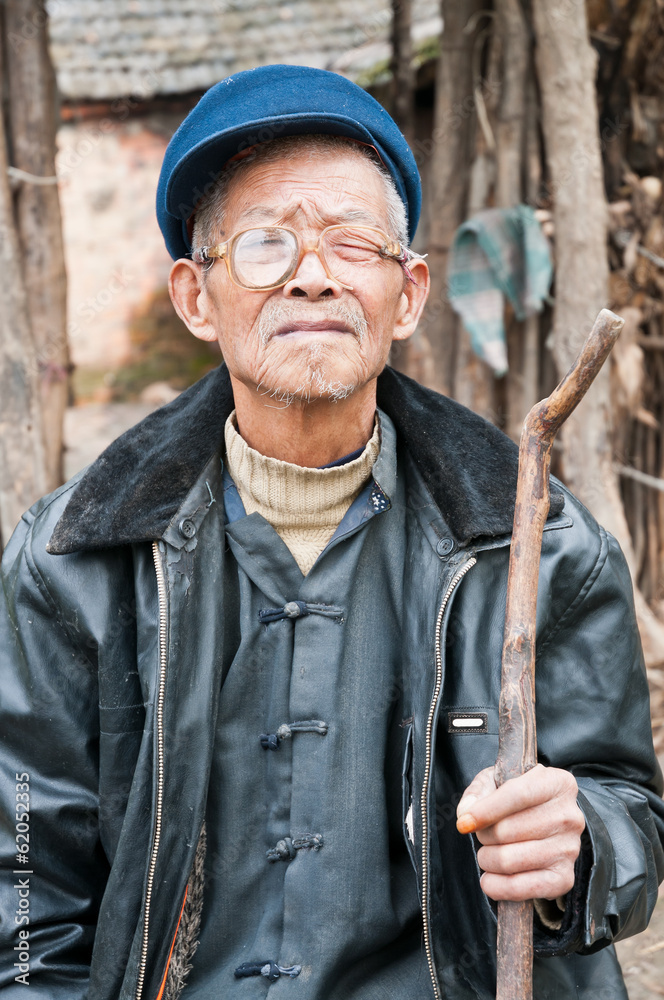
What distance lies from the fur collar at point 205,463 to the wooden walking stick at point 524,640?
40 cm

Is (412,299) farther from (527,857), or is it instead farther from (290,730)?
(527,857)

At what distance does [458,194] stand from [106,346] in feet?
14.9

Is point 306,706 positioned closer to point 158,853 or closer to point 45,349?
point 158,853

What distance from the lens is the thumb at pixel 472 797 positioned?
1465 mm

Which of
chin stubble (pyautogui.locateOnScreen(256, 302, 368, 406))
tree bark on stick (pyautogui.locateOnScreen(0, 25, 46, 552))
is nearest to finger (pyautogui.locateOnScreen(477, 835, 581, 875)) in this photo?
chin stubble (pyautogui.locateOnScreen(256, 302, 368, 406))

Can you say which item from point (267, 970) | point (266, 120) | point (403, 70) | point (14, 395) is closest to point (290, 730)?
point (267, 970)

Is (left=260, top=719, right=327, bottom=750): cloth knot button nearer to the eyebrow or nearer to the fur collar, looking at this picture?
the fur collar

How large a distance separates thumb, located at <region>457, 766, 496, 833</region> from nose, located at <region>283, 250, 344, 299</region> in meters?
1.07

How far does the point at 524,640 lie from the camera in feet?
4.96

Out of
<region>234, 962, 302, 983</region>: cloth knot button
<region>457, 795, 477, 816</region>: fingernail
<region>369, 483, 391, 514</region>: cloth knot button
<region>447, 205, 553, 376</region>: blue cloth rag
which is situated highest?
<region>447, 205, 553, 376</region>: blue cloth rag

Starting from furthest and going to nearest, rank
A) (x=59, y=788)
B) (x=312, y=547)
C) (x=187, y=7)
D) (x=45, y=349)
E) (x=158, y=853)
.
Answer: (x=187, y=7) < (x=45, y=349) < (x=312, y=547) < (x=59, y=788) < (x=158, y=853)

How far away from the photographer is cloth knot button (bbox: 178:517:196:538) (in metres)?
2.03

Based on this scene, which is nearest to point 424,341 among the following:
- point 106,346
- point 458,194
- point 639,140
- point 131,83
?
point 458,194

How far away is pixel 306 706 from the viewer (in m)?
2.03
